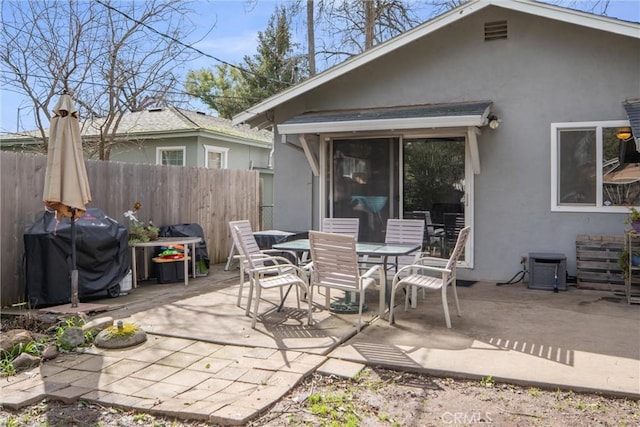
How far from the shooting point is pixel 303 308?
5.48 metres

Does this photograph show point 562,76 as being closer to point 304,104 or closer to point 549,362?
point 304,104

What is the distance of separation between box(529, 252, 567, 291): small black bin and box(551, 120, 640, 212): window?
80 cm

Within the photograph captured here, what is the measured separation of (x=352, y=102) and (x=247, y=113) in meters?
1.77

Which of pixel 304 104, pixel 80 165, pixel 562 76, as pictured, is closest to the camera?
pixel 80 165

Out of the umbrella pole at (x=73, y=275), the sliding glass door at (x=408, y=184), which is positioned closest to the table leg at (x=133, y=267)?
the umbrella pole at (x=73, y=275)

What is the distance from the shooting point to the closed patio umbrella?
4.96 meters

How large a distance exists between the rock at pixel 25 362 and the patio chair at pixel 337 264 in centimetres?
242

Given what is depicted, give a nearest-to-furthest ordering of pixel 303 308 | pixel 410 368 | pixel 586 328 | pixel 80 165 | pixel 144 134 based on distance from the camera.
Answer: pixel 410 368 → pixel 586 328 → pixel 80 165 → pixel 303 308 → pixel 144 134

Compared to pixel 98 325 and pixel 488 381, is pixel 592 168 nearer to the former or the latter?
pixel 488 381

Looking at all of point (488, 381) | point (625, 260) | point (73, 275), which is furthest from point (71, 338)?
point (625, 260)

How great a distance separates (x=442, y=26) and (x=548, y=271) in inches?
147

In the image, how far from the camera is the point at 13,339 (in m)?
3.93

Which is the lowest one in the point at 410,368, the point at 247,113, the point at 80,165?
the point at 410,368

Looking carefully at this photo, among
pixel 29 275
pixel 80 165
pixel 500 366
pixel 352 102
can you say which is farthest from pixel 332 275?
pixel 352 102
